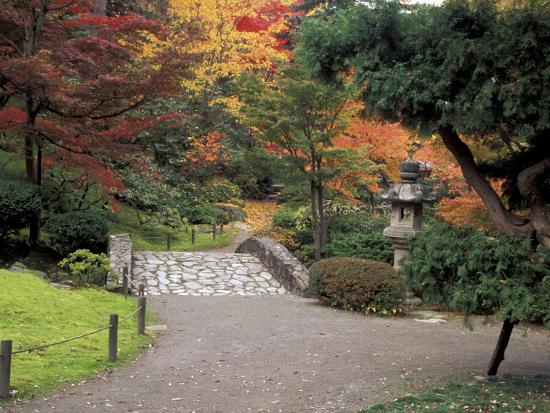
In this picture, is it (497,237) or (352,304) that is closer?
(497,237)

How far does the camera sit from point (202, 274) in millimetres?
15000

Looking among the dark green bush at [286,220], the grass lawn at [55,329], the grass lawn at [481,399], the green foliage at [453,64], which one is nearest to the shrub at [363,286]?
the grass lawn at [55,329]

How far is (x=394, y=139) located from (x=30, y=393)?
14.7 metres

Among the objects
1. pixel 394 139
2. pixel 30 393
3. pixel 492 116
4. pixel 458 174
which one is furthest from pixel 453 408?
pixel 394 139

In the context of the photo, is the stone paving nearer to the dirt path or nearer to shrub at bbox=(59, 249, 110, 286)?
shrub at bbox=(59, 249, 110, 286)

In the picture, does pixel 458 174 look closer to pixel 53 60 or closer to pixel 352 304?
pixel 352 304

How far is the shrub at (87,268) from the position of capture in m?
12.6

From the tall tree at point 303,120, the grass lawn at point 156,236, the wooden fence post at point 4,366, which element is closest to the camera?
the wooden fence post at point 4,366

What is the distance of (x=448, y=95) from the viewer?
671 centimetres

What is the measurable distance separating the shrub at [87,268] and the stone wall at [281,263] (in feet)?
14.2

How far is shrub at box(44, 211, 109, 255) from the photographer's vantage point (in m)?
14.2

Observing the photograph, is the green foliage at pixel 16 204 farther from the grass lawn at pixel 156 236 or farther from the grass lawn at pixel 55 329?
the grass lawn at pixel 156 236

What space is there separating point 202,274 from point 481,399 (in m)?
9.67

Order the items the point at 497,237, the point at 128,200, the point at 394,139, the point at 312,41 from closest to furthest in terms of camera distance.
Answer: the point at 497,237 → the point at 312,41 → the point at 394,139 → the point at 128,200
